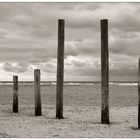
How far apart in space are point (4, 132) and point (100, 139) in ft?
8.49

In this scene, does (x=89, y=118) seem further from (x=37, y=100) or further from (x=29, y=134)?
(x=29, y=134)

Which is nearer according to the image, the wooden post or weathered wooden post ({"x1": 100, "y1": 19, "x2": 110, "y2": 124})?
weathered wooden post ({"x1": 100, "y1": 19, "x2": 110, "y2": 124})

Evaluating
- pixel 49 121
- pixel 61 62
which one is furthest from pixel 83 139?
pixel 61 62

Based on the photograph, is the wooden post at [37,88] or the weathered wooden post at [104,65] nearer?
the weathered wooden post at [104,65]

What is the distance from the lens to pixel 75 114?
41.2ft

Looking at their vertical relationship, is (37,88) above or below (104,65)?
below

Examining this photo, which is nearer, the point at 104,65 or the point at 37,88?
the point at 104,65

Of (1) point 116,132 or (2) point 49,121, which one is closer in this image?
(1) point 116,132

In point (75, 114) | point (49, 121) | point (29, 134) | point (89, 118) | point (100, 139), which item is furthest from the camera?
point (75, 114)

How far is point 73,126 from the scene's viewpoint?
9828 millimetres

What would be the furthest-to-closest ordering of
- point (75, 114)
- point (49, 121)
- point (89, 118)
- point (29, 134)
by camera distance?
point (75, 114) < point (89, 118) < point (49, 121) < point (29, 134)

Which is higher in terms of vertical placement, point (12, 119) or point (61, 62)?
point (61, 62)

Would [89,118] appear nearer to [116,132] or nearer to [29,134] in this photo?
[116,132]

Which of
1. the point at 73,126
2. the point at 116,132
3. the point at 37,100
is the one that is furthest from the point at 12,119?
the point at 116,132
